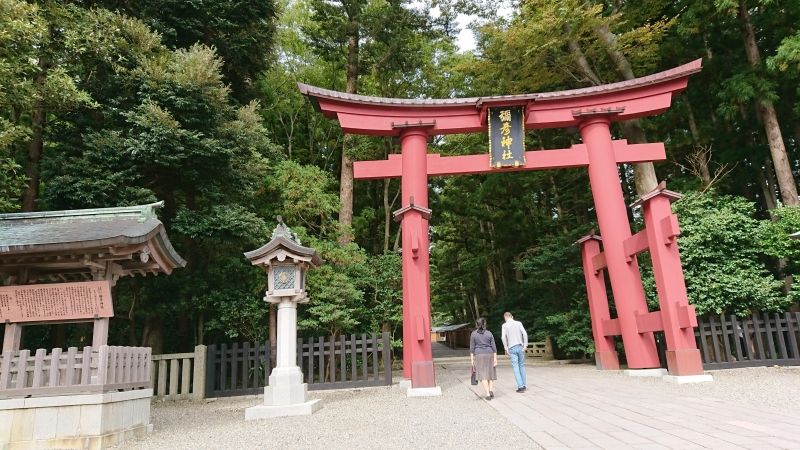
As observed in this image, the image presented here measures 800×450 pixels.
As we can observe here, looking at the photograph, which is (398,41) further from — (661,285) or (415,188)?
(661,285)

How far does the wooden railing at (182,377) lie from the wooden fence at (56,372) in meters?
3.73

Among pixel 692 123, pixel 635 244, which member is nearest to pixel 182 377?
pixel 635 244

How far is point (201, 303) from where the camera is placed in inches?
388

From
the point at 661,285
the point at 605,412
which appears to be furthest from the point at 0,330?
the point at 661,285

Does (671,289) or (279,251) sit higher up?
(279,251)

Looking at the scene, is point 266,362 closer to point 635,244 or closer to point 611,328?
point 611,328

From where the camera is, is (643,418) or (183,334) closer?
(643,418)

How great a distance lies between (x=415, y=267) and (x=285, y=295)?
2.57 metres

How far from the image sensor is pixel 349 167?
1442 cm

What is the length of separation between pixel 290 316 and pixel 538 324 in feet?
36.8

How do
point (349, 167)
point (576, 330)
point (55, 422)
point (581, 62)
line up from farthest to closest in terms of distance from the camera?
point (349, 167) < point (581, 62) < point (576, 330) < point (55, 422)

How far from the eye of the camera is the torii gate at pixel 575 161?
882cm

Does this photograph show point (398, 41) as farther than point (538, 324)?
No

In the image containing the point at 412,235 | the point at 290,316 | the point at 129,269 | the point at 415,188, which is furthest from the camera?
the point at 415,188
